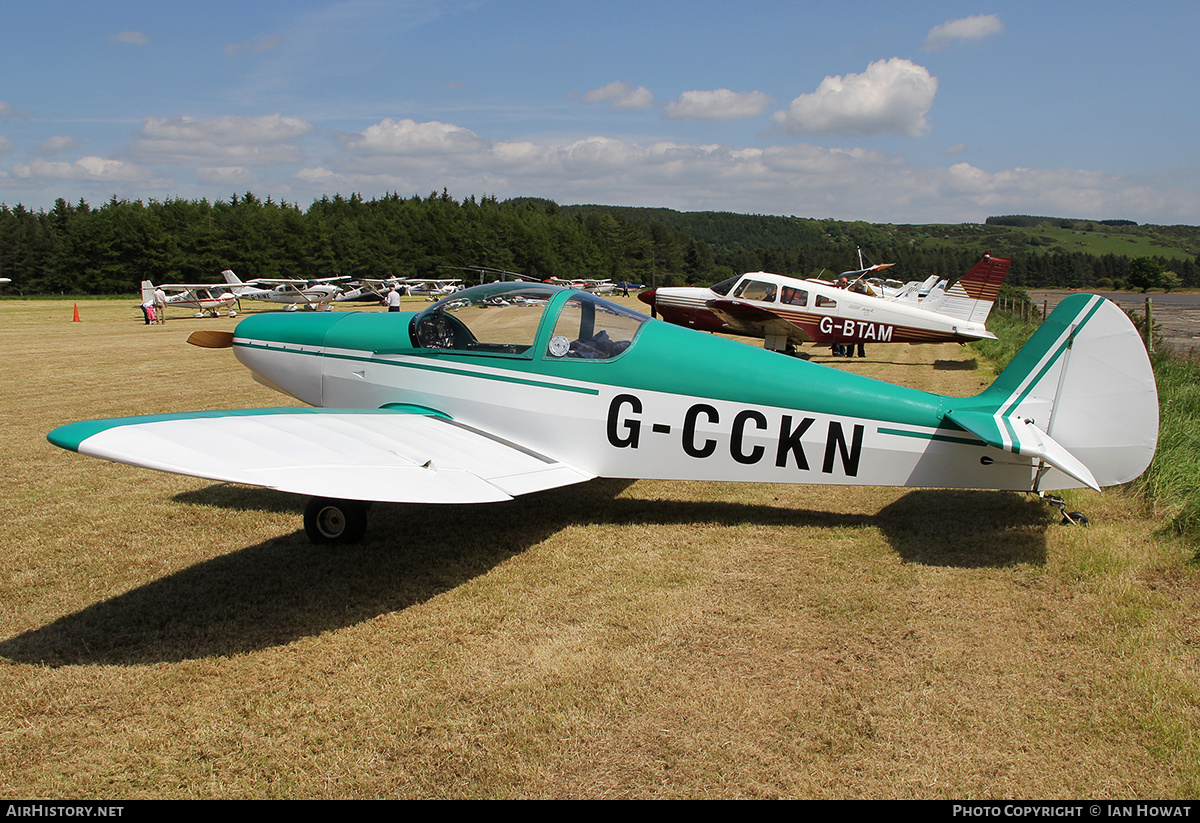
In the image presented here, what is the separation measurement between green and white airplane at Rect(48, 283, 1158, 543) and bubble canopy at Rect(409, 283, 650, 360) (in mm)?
14

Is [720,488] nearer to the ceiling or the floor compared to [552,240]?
nearer to the floor

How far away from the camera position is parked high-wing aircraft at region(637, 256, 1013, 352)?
1598 cm

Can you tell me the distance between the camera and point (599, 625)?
3.86 metres

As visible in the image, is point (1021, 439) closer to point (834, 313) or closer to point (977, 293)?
point (834, 313)

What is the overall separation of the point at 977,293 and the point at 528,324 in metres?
14.9

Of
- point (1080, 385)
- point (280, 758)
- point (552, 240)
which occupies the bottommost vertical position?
point (280, 758)

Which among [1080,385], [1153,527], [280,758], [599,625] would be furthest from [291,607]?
[1153,527]

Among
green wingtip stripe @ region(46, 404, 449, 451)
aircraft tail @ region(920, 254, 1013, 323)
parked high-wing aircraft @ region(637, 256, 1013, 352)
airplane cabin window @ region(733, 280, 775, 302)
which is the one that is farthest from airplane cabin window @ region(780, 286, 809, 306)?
green wingtip stripe @ region(46, 404, 449, 451)

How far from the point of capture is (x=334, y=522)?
5070mm

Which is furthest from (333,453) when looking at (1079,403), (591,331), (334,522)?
(1079,403)

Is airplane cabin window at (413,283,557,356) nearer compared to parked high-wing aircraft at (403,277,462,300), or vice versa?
airplane cabin window at (413,283,557,356)

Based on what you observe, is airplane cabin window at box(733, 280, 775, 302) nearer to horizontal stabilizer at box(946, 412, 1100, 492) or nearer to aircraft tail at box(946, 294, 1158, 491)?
aircraft tail at box(946, 294, 1158, 491)

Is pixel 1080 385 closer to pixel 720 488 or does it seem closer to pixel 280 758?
pixel 720 488
